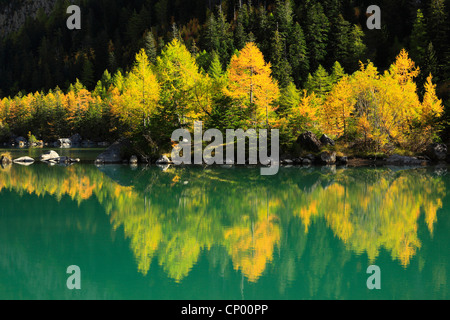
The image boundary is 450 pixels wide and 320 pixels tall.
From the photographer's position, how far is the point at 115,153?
3900 cm

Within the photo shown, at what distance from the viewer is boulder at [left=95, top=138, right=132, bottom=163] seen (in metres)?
38.6

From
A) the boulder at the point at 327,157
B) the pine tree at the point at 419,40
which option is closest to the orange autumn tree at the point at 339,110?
the boulder at the point at 327,157

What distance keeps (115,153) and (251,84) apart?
13740 millimetres

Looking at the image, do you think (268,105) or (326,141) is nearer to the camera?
(268,105)

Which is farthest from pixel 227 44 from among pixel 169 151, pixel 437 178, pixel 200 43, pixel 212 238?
pixel 212 238

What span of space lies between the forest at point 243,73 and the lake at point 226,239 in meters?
13.2

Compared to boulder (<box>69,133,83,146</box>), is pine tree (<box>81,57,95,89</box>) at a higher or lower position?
higher

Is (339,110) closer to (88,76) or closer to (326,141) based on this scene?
(326,141)

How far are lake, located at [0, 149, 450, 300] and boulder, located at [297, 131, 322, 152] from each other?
39.4 feet

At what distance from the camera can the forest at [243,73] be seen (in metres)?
36.0

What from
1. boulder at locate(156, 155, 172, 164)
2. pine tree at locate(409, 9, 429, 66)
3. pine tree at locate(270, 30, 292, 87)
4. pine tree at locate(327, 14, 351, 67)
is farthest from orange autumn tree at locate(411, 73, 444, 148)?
pine tree at locate(327, 14, 351, 67)

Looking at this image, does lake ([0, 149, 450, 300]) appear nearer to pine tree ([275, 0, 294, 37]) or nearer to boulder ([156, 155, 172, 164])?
boulder ([156, 155, 172, 164])

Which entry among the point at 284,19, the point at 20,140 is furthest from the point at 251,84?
the point at 20,140

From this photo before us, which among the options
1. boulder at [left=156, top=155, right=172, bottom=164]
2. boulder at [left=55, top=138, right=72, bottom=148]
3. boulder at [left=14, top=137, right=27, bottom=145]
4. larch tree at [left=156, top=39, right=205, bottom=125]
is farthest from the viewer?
boulder at [left=14, top=137, right=27, bottom=145]
